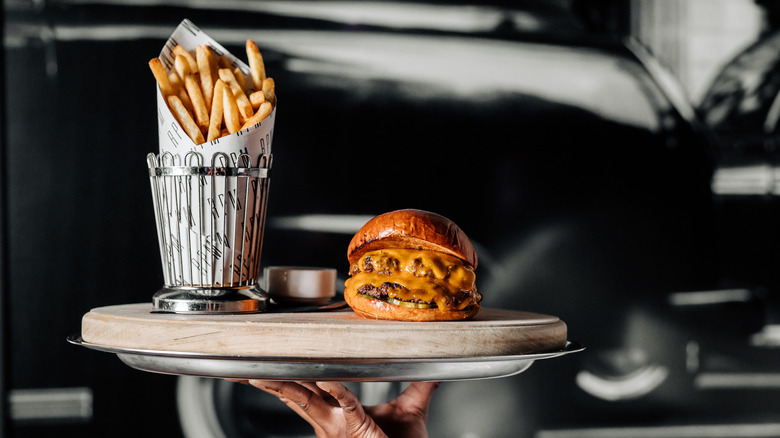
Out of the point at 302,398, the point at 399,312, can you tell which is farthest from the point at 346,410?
the point at 399,312

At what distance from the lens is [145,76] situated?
10.9ft

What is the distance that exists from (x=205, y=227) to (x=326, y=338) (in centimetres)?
47

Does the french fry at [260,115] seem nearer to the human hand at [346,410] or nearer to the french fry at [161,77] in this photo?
the french fry at [161,77]

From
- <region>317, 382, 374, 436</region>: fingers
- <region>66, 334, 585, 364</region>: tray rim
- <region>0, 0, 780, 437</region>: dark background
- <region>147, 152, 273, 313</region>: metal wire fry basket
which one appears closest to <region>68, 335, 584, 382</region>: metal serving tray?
<region>66, 334, 585, 364</region>: tray rim

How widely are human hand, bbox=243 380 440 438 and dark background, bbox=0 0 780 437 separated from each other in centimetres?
148

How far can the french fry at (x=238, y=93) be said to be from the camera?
1.56 metres

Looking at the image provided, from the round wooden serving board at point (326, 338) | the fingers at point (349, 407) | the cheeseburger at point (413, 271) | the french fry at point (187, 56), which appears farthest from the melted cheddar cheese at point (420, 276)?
the french fry at point (187, 56)

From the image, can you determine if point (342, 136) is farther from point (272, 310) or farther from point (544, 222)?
point (272, 310)

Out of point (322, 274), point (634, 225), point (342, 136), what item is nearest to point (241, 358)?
point (322, 274)

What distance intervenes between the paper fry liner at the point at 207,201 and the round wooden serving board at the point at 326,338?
220mm

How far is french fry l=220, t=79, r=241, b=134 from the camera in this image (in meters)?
1.53

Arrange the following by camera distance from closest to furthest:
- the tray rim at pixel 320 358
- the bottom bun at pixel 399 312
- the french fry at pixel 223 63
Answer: the tray rim at pixel 320 358, the bottom bun at pixel 399 312, the french fry at pixel 223 63

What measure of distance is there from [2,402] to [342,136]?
2.10 metres

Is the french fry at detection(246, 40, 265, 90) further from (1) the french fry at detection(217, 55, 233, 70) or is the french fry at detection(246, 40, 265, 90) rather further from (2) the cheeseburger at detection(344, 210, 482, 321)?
(2) the cheeseburger at detection(344, 210, 482, 321)
